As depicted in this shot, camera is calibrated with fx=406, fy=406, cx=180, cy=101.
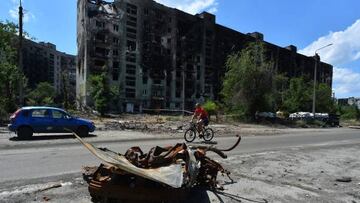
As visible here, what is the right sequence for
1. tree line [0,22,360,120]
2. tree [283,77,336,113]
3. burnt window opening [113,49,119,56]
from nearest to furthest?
1. tree line [0,22,360,120]
2. tree [283,77,336,113]
3. burnt window opening [113,49,119,56]

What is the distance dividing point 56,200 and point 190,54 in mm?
96139

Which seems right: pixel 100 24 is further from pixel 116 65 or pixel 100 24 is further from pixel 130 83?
pixel 130 83

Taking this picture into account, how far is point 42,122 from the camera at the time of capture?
20.7 meters

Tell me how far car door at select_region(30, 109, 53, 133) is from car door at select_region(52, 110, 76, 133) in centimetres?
31

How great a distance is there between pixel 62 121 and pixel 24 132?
2083 mm

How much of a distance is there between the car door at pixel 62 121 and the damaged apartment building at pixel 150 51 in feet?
182

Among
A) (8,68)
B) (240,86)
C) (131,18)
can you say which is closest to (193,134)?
(8,68)

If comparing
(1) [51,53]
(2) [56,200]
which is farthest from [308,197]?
(1) [51,53]

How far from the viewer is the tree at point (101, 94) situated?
190 ft

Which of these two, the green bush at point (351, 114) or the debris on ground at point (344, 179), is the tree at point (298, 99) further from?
the debris on ground at point (344, 179)

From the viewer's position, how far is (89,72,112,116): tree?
57781 millimetres

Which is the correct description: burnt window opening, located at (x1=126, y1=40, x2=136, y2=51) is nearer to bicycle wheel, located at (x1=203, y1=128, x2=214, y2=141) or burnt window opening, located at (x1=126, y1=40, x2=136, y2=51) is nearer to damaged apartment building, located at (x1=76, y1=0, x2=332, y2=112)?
damaged apartment building, located at (x1=76, y1=0, x2=332, y2=112)

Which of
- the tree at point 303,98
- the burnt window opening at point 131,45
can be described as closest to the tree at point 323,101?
the tree at point 303,98

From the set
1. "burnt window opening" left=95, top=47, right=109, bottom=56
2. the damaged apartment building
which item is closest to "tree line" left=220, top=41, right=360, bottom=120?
the damaged apartment building
